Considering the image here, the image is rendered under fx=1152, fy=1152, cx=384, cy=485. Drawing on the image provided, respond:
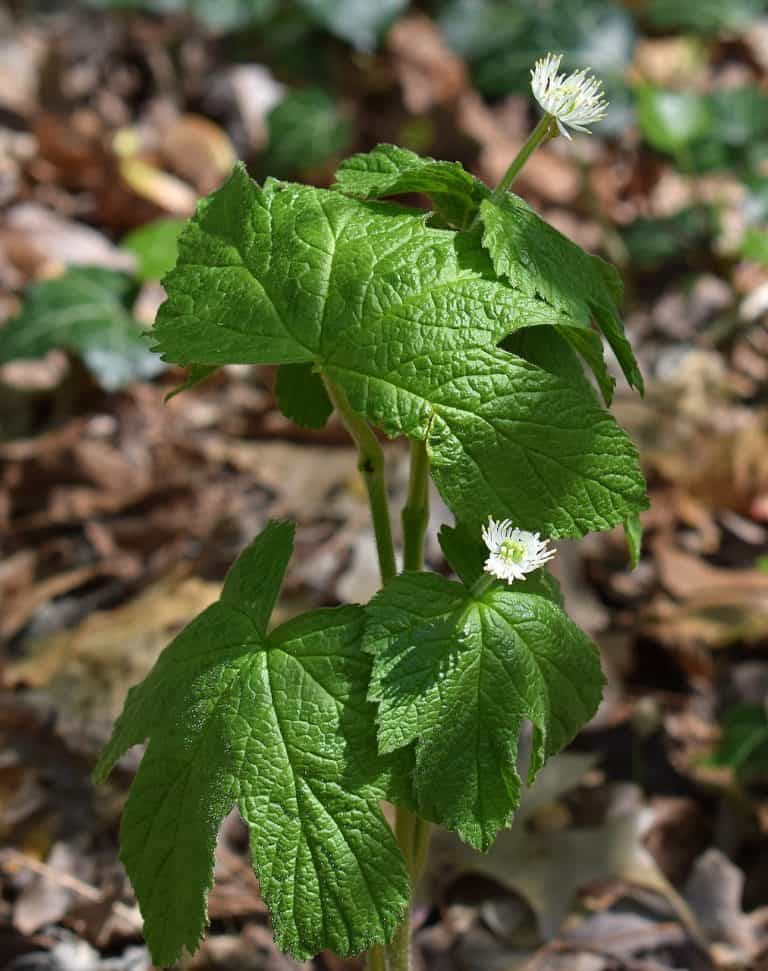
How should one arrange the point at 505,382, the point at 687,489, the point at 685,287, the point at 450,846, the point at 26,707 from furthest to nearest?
1. the point at 685,287
2. the point at 687,489
3. the point at 26,707
4. the point at 450,846
5. the point at 505,382

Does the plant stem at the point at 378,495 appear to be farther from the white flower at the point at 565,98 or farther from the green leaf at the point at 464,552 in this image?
the white flower at the point at 565,98

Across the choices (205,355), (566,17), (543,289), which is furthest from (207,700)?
(566,17)

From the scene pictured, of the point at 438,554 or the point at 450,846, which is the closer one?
the point at 450,846

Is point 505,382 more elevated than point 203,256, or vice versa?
point 203,256

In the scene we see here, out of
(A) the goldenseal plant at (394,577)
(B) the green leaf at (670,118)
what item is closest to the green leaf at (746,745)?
(A) the goldenseal plant at (394,577)

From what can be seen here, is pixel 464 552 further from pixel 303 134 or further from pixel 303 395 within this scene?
pixel 303 134

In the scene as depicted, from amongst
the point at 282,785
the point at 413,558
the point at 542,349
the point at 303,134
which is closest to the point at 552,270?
the point at 542,349

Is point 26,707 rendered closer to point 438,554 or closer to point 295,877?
point 438,554
